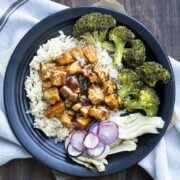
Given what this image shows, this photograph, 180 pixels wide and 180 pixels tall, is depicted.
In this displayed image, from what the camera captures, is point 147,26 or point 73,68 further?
point 147,26

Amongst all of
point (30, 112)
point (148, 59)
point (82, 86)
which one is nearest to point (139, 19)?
point (148, 59)

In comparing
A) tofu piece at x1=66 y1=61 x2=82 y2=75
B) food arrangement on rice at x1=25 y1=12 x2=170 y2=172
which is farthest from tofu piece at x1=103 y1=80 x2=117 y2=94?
tofu piece at x1=66 y1=61 x2=82 y2=75

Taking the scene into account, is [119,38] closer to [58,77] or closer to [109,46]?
[109,46]

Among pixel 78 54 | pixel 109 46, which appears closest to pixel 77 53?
pixel 78 54

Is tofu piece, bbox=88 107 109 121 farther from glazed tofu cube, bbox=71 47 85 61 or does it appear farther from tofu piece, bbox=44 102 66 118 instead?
glazed tofu cube, bbox=71 47 85 61

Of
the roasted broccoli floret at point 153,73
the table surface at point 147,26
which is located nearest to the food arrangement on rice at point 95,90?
the roasted broccoli floret at point 153,73

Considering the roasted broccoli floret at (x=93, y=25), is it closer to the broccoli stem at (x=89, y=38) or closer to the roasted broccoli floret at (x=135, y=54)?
the broccoli stem at (x=89, y=38)

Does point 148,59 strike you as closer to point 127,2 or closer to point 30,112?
point 127,2
